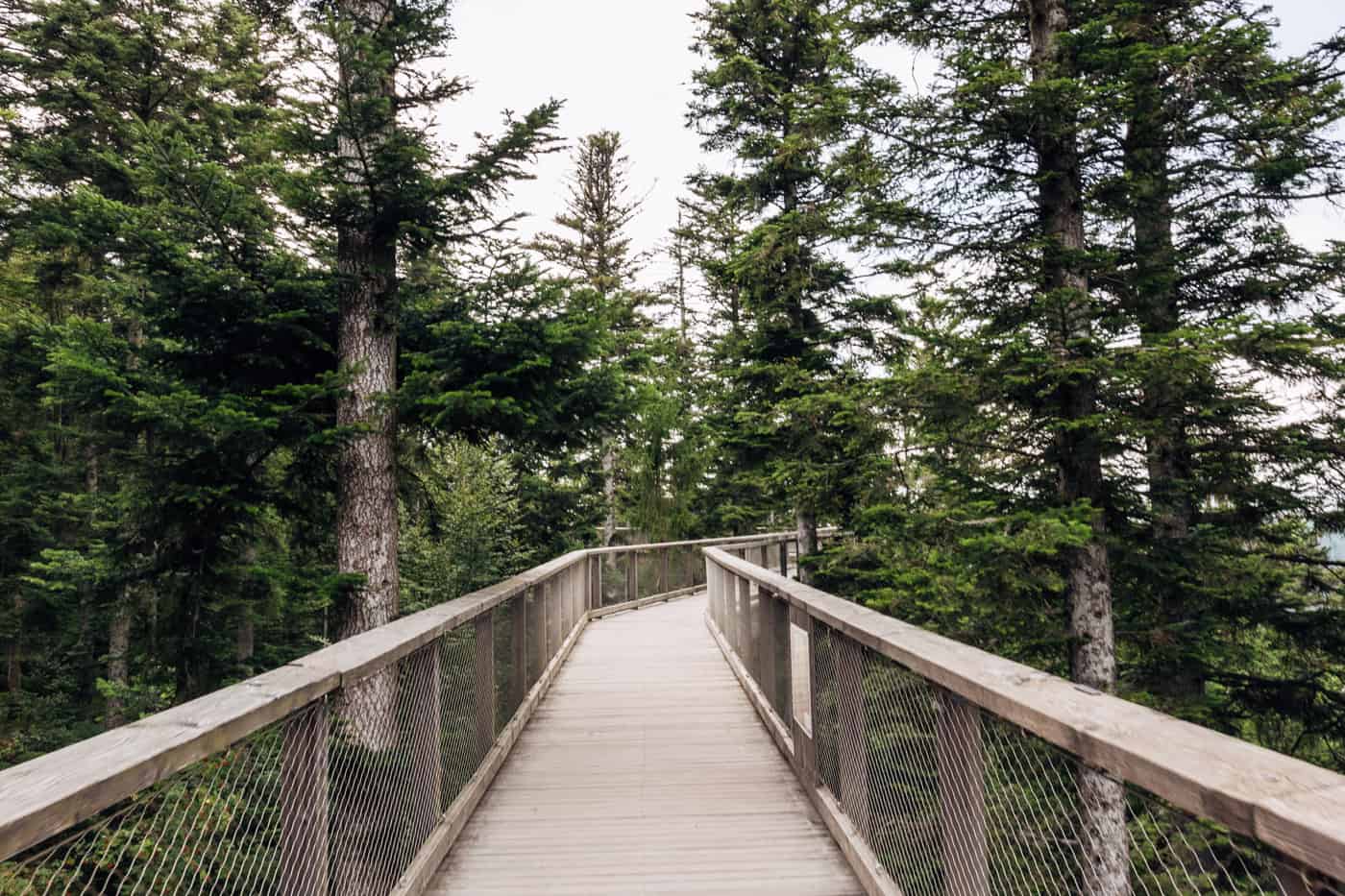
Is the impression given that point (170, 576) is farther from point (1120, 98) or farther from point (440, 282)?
point (1120, 98)

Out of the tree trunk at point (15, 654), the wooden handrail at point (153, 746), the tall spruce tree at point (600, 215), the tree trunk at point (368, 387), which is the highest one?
the tall spruce tree at point (600, 215)

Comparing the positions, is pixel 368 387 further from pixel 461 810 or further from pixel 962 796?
pixel 962 796

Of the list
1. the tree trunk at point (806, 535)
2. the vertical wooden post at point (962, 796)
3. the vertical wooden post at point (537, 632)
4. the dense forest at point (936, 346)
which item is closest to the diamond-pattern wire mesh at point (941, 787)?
the vertical wooden post at point (962, 796)

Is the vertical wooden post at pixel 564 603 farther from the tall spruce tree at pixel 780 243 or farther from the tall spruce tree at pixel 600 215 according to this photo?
the tall spruce tree at pixel 600 215

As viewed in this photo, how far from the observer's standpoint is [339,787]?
278 centimetres

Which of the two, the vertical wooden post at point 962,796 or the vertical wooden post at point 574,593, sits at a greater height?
the vertical wooden post at point 962,796

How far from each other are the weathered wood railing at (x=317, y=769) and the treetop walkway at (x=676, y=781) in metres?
0.01

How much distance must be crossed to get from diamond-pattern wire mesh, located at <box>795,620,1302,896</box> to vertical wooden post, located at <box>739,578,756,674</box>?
9.10 ft

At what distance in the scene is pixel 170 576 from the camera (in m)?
7.18

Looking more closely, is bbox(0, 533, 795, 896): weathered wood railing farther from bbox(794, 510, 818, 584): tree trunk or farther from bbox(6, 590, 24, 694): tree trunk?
bbox(6, 590, 24, 694): tree trunk

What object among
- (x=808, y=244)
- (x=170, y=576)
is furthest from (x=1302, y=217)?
(x=170, y=576)

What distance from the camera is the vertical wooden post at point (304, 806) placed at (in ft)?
7.33

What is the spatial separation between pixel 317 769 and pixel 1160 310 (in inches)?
361

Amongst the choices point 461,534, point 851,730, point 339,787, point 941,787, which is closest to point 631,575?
point 461,534
